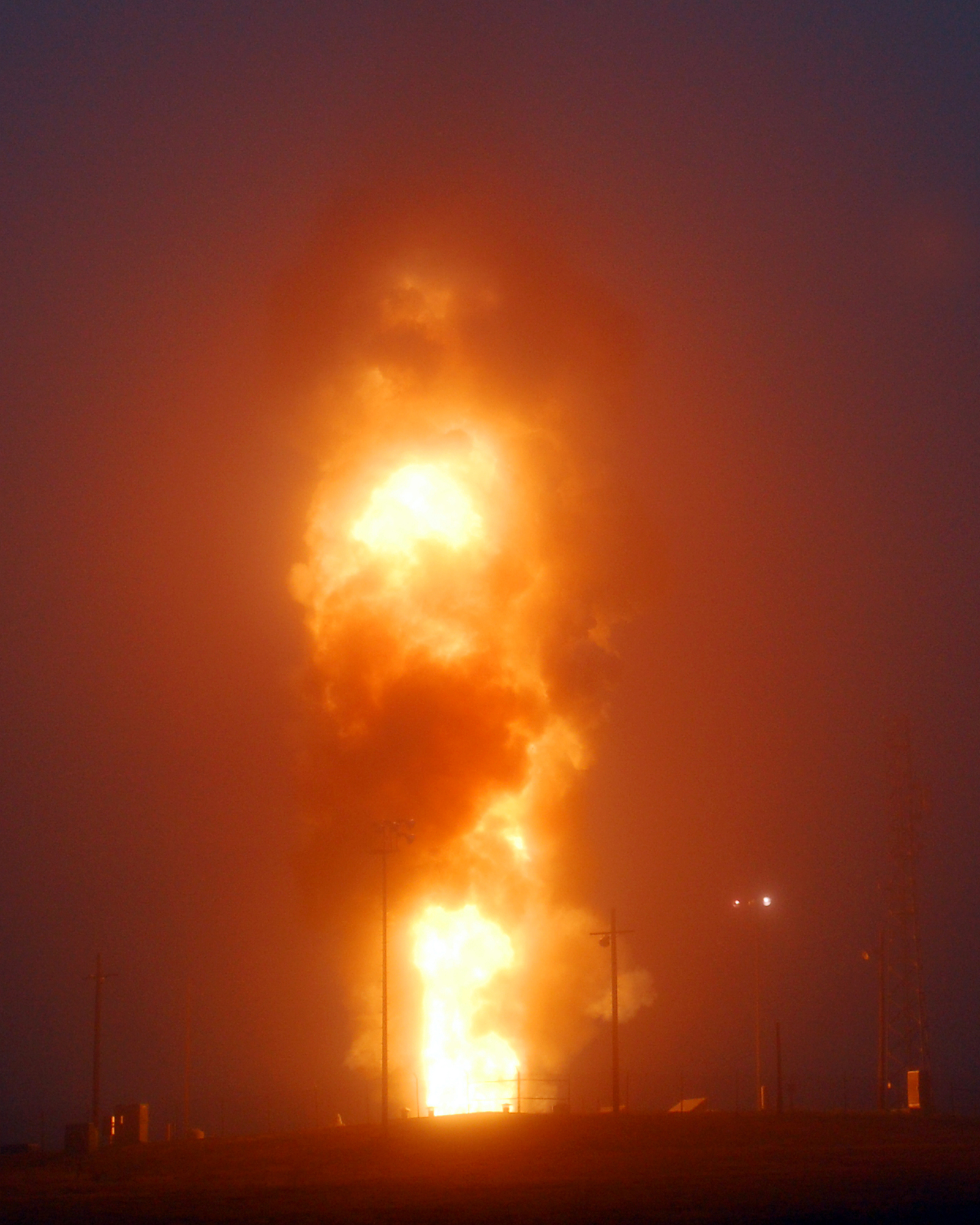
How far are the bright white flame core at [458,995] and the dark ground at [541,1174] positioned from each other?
1641 cm

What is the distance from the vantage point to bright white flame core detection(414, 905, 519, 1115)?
82.5m

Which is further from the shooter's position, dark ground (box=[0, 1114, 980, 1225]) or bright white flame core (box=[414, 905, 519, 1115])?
bright white flame core (box=[414, 905, 519, 1115])

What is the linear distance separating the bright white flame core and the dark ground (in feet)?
53.8

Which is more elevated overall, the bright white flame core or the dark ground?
the bright white flame core

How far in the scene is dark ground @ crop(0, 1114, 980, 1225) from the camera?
3841 cm

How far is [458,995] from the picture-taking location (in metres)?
82.8

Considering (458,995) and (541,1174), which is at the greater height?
(458,995)

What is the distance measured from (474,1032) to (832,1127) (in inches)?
1031

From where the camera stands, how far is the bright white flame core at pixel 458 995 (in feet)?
271

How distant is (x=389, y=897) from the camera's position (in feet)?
272

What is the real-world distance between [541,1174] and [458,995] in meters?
36.0

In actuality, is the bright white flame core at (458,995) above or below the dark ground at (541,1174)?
above

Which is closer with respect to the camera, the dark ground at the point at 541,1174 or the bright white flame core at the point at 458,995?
the dark ground at the point at 541,1174

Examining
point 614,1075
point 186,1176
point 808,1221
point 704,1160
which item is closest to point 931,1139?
point 704,1160
